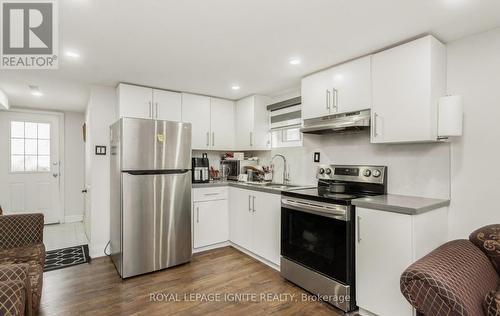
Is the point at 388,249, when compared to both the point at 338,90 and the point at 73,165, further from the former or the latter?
the point at 73,165

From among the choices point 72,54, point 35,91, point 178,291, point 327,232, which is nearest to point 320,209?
point 327,232

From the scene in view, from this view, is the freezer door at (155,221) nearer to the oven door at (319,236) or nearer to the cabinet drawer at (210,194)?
the cabinet drawer at (210,194)

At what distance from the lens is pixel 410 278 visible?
4.22 ft

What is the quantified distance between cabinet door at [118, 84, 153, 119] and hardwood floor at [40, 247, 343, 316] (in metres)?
1.87

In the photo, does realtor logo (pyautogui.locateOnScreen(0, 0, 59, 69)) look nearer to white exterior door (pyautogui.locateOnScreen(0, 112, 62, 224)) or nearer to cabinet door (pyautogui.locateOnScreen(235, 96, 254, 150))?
cabinet door (pyautogui.locateOnScreen(235, 96, 254, 150))

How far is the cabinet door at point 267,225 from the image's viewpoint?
2820 mm

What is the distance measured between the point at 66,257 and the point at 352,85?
13.0 ft

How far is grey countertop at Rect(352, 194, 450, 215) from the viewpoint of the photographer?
1.75 m

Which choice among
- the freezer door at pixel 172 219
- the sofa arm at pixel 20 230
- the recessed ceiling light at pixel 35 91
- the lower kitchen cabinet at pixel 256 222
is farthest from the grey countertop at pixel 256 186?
the recessed ceiling light at pixel 35 91

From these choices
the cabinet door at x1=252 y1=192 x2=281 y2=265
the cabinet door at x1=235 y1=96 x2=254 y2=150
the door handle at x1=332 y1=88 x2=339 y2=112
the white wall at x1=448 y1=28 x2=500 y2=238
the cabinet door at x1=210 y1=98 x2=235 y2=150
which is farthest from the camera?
the cabinet door at x1=210 y1=98 x2=235 y2=150

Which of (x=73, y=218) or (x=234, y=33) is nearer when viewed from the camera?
(x=234, y=33)

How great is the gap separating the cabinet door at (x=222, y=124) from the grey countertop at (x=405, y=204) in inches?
94.2

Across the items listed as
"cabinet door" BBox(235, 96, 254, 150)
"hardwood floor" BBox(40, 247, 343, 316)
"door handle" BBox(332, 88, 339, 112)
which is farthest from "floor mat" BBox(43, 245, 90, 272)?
"door handle" BBox(332, 88, 339, 112)

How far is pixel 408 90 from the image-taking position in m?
2.04
